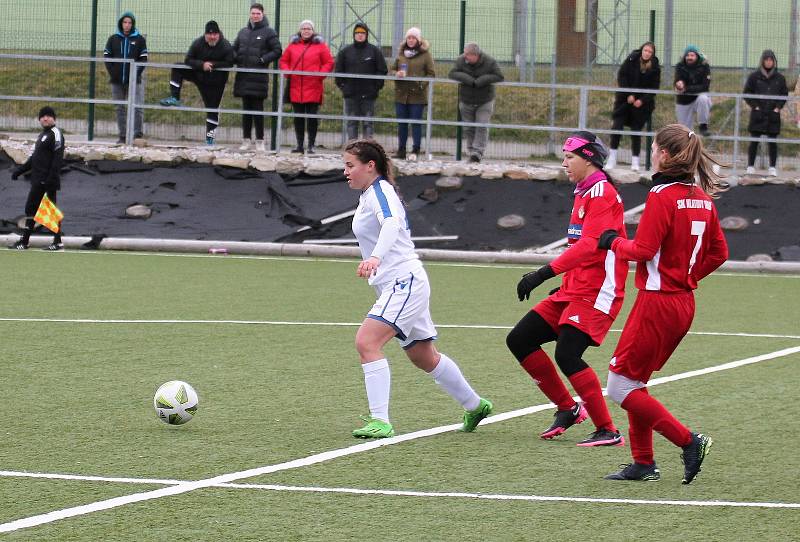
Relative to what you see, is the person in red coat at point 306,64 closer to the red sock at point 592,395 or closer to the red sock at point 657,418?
the red sock at point 592,395

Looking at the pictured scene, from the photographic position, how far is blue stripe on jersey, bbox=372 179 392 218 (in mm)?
7836

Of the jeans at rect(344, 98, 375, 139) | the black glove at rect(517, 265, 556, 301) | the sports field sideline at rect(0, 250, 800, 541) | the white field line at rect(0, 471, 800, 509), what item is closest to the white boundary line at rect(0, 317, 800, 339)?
the sports field sideline at rect(0, 250, 800, 541)

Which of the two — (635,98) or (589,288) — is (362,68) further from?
(589,288)

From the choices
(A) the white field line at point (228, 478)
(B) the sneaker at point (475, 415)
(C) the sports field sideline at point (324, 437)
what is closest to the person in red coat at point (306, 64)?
(C) the sports field sideline at point (324, 437)

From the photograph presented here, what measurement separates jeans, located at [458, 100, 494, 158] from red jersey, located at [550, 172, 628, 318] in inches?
524

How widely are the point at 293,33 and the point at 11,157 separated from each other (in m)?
5.11

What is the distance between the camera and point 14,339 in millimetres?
11242

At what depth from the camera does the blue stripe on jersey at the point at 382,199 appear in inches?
309

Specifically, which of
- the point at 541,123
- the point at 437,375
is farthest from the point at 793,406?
the point at 541,123

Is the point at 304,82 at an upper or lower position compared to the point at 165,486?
upper

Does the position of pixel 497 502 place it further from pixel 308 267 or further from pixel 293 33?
pixel 293 33

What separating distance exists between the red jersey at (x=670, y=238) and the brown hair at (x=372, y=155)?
189 centimetres

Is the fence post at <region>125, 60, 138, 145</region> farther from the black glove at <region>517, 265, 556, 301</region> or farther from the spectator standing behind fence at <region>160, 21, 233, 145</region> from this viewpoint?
the black glove at <region>517, 265, 556, 301</region>

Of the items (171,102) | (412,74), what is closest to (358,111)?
(412,74)
